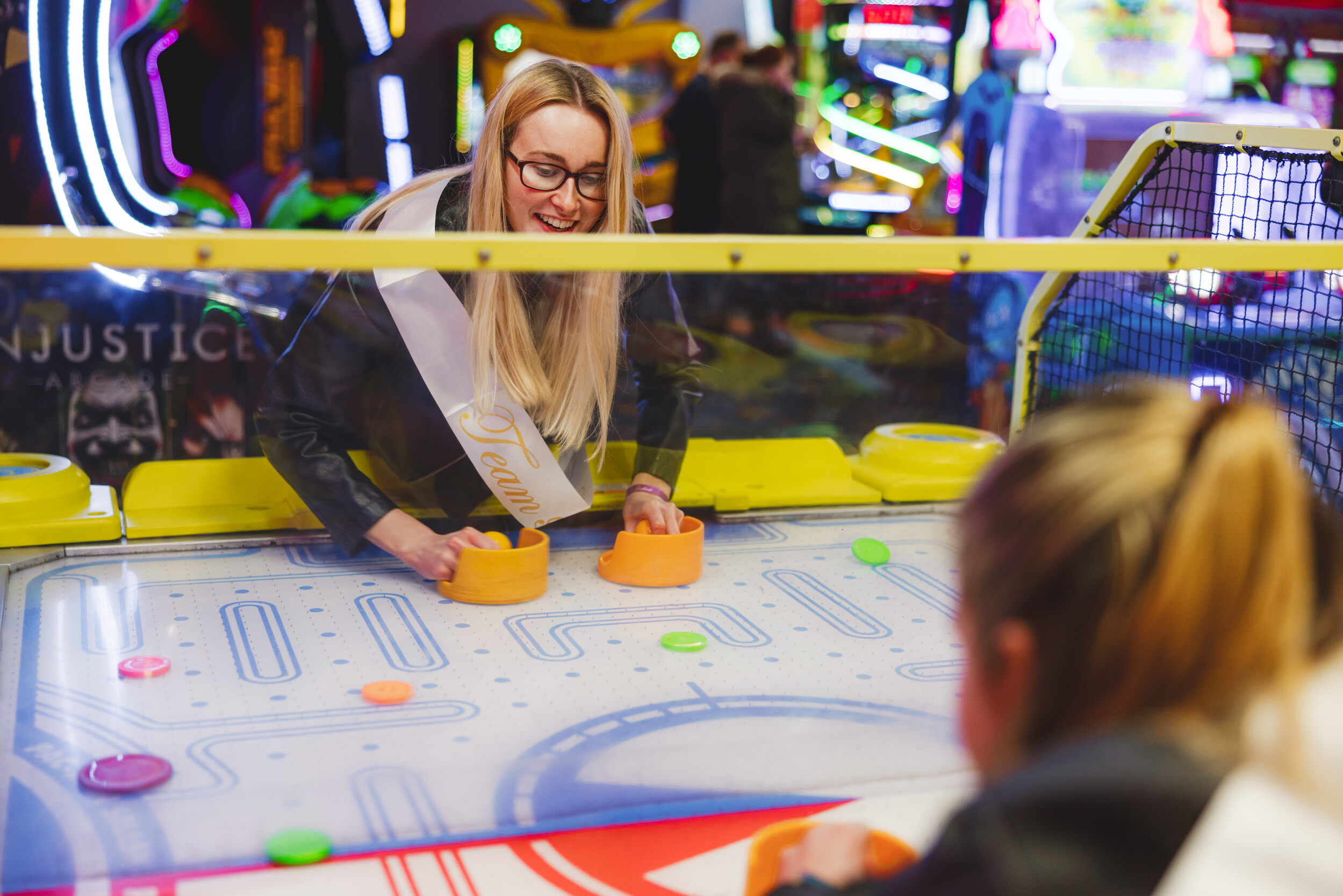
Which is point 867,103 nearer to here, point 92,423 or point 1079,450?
point 92,423

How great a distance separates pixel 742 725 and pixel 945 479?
0.83 metres

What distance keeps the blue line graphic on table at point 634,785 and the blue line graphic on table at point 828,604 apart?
181mm

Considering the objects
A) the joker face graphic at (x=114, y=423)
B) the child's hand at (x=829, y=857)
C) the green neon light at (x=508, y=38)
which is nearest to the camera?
the child's hand at (x=829, y=857)

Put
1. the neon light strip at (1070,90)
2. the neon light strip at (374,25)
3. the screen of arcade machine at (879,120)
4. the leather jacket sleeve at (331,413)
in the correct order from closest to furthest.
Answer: the leather jacket sleeve at (331,413) → the neon light strip at (1070,90) → the neon light strip at (374,25) → the screen of arcade machine at (879,120)

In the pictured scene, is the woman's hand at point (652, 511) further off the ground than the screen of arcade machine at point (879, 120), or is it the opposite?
the screen of arcade machine at point (879, 120)

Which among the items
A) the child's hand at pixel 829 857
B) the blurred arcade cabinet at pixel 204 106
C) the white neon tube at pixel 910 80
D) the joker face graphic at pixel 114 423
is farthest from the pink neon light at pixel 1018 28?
the child's hand at pixel 829 857

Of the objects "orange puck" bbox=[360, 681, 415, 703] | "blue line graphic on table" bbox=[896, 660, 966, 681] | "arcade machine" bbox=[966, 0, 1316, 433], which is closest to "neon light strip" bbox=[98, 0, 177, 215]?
"orange puck" bbox=[360, 681, 415, 703]

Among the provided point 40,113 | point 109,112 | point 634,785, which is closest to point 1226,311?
point 634,785

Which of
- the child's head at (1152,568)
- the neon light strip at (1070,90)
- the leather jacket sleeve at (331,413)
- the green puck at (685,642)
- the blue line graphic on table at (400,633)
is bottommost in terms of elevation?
the green puck at (685,642)

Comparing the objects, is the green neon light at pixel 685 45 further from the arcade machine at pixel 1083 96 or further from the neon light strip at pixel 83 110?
the neon light strip at pixel 83 110

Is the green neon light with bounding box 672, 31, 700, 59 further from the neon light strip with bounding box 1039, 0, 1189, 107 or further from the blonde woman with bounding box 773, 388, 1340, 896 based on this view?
the blonde woman with bounding box 773, 388, 1340, 896

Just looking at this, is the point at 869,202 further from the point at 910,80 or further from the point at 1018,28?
the point at 1018,28

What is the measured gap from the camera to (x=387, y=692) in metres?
1.11

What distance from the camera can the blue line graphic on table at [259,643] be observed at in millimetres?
1146
